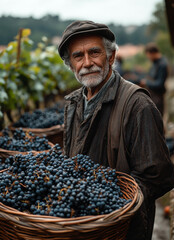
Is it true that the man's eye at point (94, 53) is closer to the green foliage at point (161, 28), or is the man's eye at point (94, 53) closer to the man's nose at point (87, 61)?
the man's nose at point (87, 61)

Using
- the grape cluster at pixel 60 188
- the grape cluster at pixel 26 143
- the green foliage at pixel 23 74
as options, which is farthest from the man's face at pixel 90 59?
the green foliage at pixel 23 74

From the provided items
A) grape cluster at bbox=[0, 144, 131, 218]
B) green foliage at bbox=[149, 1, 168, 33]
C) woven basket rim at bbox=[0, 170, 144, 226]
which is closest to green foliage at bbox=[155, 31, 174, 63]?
green foliage at bbox=[149, 1, 168, 33]

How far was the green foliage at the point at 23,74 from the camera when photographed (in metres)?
3.68

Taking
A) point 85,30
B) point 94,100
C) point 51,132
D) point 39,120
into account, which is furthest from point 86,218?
point 39,120

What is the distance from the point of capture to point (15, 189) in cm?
163

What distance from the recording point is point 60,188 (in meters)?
1.52

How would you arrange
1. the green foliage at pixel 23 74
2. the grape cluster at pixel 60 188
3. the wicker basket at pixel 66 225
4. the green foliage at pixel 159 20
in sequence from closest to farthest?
the wicker basket at pixel 66 225
the grape cluster at pixel 60 188
the green foliage at pixel 23 74
the green foliage at pixel 159 20

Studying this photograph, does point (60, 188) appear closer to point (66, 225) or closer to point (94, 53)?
point (66, 225)

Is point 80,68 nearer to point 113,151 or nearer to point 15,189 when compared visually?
point 113,151

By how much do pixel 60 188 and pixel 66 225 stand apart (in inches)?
9.6

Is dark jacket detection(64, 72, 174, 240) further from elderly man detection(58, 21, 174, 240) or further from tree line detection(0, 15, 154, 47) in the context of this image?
tree line detection(0, 15, 154, 47)

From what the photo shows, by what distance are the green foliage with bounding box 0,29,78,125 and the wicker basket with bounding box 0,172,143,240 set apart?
199 centimetres

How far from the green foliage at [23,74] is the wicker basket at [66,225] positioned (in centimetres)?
199

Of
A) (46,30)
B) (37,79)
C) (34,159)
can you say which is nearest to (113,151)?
(34,159)
